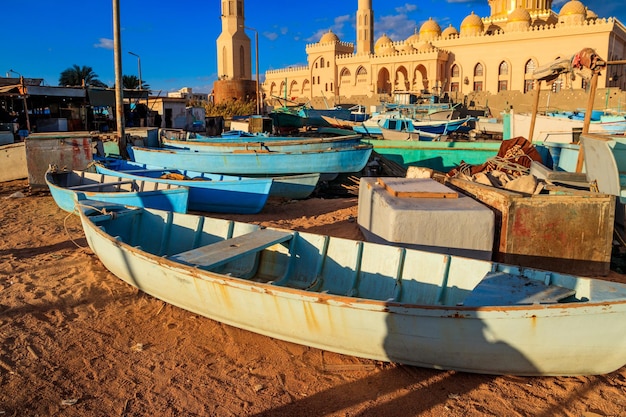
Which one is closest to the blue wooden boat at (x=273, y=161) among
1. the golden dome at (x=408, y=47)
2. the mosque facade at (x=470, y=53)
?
the mosque facade at (x=470, y=53)

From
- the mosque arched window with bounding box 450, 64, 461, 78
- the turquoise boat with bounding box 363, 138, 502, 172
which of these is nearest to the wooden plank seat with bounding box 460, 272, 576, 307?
the turquoise boat with bounding box 363, 138, 502, 172

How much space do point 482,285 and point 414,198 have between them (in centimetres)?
236

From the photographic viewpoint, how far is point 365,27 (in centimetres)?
5216

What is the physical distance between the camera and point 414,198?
6.66 metres

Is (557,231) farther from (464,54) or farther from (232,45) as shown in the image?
(232,45)

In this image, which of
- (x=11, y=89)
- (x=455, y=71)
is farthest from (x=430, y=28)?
(x=11, y=89)

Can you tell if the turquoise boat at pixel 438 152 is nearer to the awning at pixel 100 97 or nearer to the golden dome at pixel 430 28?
the awning at pixel 100 97

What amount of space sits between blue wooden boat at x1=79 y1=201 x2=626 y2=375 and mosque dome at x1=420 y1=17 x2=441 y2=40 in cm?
4747

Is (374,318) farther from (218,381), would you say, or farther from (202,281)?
(202,281)

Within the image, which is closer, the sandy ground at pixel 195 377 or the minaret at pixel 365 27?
the sandy ground at pixel 195 377

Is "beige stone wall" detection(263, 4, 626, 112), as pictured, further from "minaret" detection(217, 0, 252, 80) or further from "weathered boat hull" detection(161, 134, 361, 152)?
"weathered boat hull" detection(161, 134, 361, 152)

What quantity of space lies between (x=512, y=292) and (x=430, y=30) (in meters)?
49.3

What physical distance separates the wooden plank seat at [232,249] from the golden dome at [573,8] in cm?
4585

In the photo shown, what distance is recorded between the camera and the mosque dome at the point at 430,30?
48.8 m
